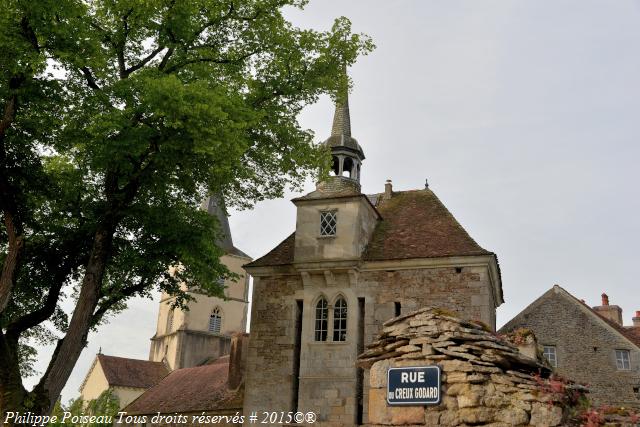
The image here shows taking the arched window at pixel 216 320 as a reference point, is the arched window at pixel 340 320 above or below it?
below

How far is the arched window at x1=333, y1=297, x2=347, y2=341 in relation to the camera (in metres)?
21.8

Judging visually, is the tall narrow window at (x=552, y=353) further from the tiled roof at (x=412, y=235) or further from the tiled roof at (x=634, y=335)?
the tiled roof at (x=412, y=235)

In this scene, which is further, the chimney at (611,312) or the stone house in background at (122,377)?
the stone house in background at (122,377)

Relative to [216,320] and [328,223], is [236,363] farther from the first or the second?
[216,320]

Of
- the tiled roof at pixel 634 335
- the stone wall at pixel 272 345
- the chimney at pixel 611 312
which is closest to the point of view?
the stone wall at pixel 272 345

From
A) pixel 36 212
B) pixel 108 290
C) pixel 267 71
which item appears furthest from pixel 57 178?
pixel 267 71

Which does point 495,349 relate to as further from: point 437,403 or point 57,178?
point 57,178

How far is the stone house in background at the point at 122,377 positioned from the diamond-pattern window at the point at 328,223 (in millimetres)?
39428

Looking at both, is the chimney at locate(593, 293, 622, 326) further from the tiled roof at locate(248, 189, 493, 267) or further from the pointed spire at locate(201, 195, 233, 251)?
the pointed spire at locate(201, 195, 233, 251)

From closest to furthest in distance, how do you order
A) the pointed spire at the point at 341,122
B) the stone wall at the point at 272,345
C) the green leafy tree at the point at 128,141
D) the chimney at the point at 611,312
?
1. the green leafy tree at the point at 128,141
2. the stone wall at the point at 272,345
3. the pointed spire at the point at 341,122
4. the chimney at the point at 611,312

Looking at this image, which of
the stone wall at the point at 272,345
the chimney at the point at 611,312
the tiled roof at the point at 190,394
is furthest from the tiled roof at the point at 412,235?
the chimney at the point at 611,312

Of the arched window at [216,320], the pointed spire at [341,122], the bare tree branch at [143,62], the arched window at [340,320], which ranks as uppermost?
the pointed spire at [341,122]

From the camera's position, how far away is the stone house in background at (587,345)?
93.1ft

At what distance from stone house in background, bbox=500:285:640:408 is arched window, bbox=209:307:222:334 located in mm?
33056
